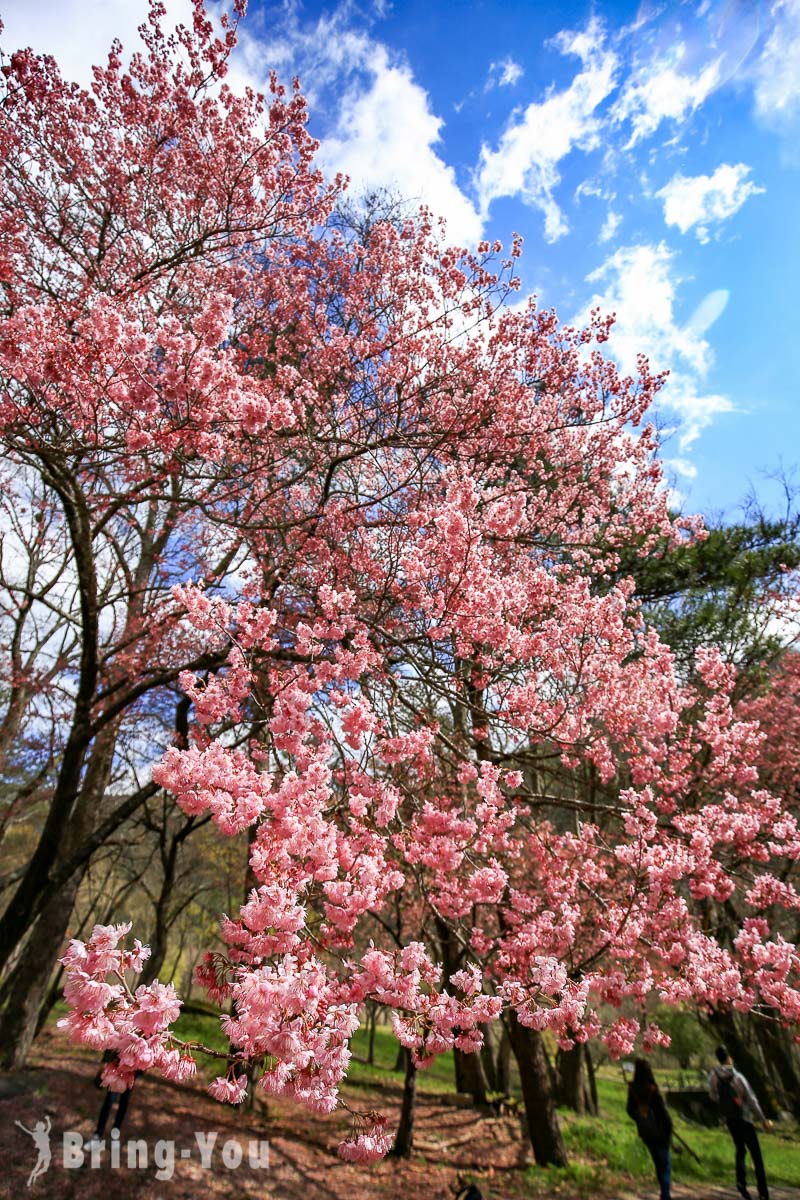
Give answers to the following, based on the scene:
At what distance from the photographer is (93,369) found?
4816mm

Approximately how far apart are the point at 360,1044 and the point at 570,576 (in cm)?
2770

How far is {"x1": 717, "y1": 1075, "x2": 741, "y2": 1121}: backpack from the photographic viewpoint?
6.82 metres

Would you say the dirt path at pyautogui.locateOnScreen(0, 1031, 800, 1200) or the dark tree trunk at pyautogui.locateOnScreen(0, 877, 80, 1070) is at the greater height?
the dark tree trunk at pyautogui.locateOnScreen(0, 877, 80, 1070)

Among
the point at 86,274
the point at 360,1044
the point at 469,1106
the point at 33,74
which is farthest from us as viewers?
the point at 360,1044

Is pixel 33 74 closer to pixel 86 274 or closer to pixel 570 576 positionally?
pixel 86 274

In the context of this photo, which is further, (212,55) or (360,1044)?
(360,1044)

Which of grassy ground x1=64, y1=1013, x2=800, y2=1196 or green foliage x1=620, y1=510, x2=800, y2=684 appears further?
green foliage x1=620, y1=510, x2=800, y2=684

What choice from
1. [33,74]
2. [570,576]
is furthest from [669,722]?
[33,74]

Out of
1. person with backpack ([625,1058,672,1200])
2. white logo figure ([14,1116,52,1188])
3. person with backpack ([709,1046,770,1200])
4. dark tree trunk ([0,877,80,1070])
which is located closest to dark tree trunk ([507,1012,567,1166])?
person with backpack ([625,1058,672,1200])

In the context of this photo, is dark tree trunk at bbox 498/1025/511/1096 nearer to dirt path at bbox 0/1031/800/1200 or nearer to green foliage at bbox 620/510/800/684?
dirt path at bbox 0/1031/800/1200

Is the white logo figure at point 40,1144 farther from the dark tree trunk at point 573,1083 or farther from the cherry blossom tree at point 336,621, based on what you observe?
the dark tree trunk at point 573,1083

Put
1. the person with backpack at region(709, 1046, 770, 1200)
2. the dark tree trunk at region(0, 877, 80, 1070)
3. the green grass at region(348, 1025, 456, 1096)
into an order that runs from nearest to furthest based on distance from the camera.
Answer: the person with backpack at region(709, 1046, 770, 1200) → the dark tree trunk at region(0, 877, 80, 1070) → the green grass at region(348, 1025, 456, 1096)
